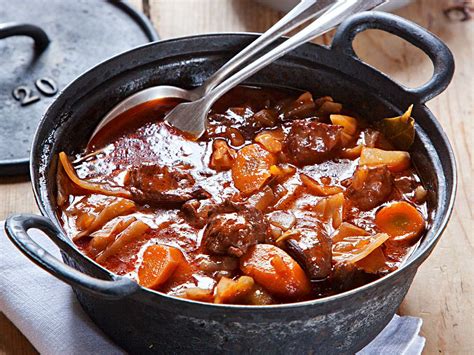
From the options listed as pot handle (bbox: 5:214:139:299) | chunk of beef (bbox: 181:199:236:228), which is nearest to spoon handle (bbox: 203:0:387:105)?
chunk of beef (bbox: 181:199:236:228)

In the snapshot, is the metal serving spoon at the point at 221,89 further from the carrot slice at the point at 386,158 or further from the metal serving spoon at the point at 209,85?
the carrot slice at the point at 386,158

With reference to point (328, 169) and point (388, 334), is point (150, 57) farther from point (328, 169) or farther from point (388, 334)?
point (388, 334)

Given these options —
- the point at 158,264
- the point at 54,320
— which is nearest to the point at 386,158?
the point at 158,264

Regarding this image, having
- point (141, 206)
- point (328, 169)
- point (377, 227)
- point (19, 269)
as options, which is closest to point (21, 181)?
point (19, 269)

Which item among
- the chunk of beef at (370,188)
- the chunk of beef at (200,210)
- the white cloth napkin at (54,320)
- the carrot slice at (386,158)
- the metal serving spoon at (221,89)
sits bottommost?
the white cloth napkin at (54,320)

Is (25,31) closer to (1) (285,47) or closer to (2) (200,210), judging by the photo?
(1) (285,47)

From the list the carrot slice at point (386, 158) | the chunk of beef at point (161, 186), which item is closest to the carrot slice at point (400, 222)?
the carrot slice at point (386, 158)

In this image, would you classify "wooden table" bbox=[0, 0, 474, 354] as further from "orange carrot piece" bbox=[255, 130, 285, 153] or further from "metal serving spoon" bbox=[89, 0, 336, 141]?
"orange carrot piece" bbox=[255, 130, 285, 153]

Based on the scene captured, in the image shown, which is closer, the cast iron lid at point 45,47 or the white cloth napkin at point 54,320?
the white cloth napkin at point 54,320
